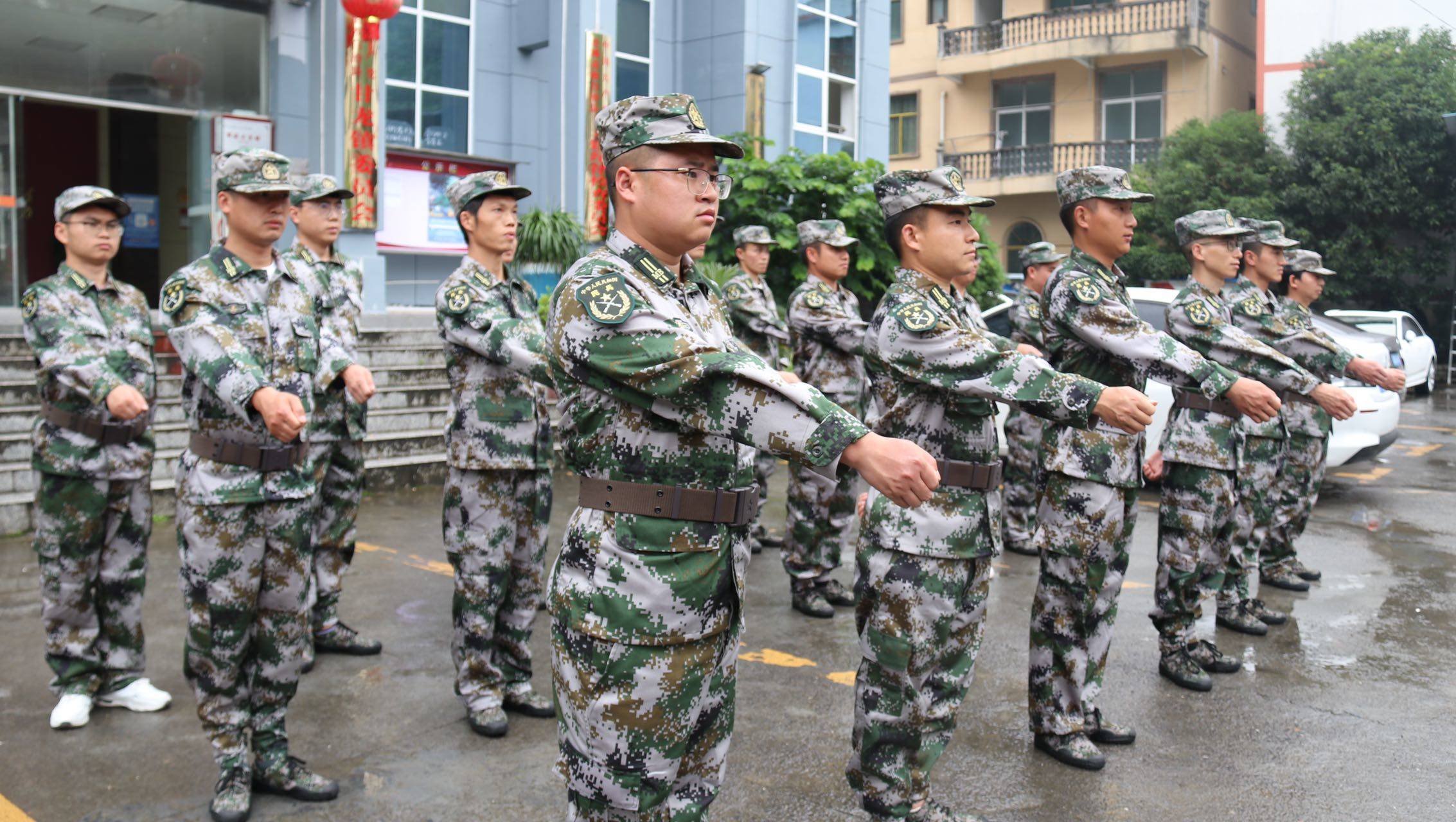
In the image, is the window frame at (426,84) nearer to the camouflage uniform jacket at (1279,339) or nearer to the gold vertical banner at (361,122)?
the gold vertical banner at (361,122)

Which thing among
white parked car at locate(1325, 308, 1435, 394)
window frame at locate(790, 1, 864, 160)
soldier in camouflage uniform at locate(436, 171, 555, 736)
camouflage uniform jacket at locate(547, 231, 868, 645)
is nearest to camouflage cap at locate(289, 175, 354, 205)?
soldier in camouflage uniform at locate(436, 171, 555, 736)

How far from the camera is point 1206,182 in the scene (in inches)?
888

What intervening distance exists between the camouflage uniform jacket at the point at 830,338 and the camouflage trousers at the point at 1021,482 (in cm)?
139

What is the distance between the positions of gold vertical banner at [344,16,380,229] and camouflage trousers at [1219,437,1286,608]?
8.86 metres

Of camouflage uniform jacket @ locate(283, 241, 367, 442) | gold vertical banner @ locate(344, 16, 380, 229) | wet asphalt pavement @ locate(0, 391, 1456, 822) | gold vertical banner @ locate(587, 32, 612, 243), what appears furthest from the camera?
gold vertical banner @ locate(587, 32, 612, 243)

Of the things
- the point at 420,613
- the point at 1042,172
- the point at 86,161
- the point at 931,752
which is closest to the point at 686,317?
the point at 931,752

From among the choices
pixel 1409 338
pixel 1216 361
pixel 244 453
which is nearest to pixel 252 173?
pixel 244 453

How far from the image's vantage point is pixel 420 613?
19.6ft

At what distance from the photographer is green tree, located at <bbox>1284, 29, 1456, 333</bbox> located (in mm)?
20844

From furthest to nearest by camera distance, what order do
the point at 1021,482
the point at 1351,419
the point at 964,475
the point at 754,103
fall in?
the point at 754,103 → the point at 1351,419 → the point at 1021,482 → the point at 964,475

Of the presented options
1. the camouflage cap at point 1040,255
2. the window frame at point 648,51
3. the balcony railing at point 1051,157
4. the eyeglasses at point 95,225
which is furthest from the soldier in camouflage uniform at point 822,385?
the balcony railing at point 1051,157

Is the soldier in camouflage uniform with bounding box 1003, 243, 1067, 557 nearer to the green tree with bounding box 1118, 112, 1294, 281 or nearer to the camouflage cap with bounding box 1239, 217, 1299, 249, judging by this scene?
the camouflage cap with bounding box 1239, 217, 1299, 249

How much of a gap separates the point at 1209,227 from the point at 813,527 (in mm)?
2493

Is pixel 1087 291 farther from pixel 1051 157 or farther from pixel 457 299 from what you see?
pixel 1051 157
